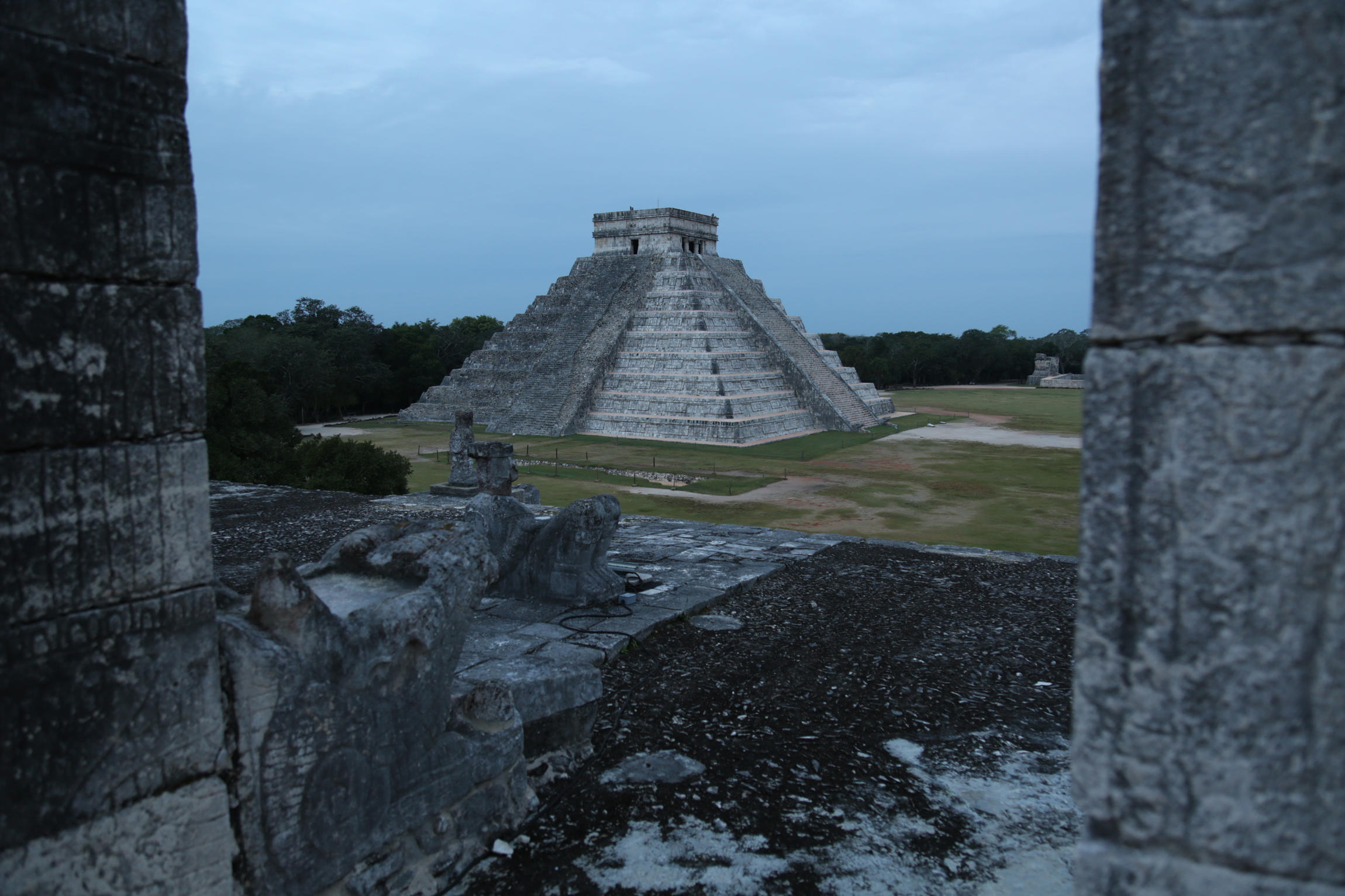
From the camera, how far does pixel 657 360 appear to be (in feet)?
103

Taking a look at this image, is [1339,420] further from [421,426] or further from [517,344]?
[517,344]

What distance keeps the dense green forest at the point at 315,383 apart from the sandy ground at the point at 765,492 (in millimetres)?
5005

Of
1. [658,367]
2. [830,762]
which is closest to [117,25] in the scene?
[830,762]

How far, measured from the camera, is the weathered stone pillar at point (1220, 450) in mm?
1430

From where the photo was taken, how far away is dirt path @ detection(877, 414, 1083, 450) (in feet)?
86.4

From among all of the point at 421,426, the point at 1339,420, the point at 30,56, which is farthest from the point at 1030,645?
the point at 421,426

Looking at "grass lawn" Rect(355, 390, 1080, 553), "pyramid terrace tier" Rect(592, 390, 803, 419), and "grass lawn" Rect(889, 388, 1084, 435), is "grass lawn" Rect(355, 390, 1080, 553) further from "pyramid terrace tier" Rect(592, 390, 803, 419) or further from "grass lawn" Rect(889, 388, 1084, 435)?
"pyramid terrace tier" Rect(592, 390, 803, 419)

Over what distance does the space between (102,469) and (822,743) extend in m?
3.36

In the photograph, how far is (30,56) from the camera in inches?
86.6

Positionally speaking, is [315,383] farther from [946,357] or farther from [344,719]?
[946,357]

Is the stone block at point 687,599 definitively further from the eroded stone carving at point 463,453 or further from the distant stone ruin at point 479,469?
the eroded stone carving at point 463,453

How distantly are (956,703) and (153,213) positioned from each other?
4430 millimetres

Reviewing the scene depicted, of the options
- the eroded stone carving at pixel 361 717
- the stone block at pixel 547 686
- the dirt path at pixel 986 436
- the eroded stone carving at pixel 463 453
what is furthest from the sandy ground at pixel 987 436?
the eroded stone carving at pixel 361 717

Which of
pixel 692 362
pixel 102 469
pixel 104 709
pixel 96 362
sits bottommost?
pixel 104 709
